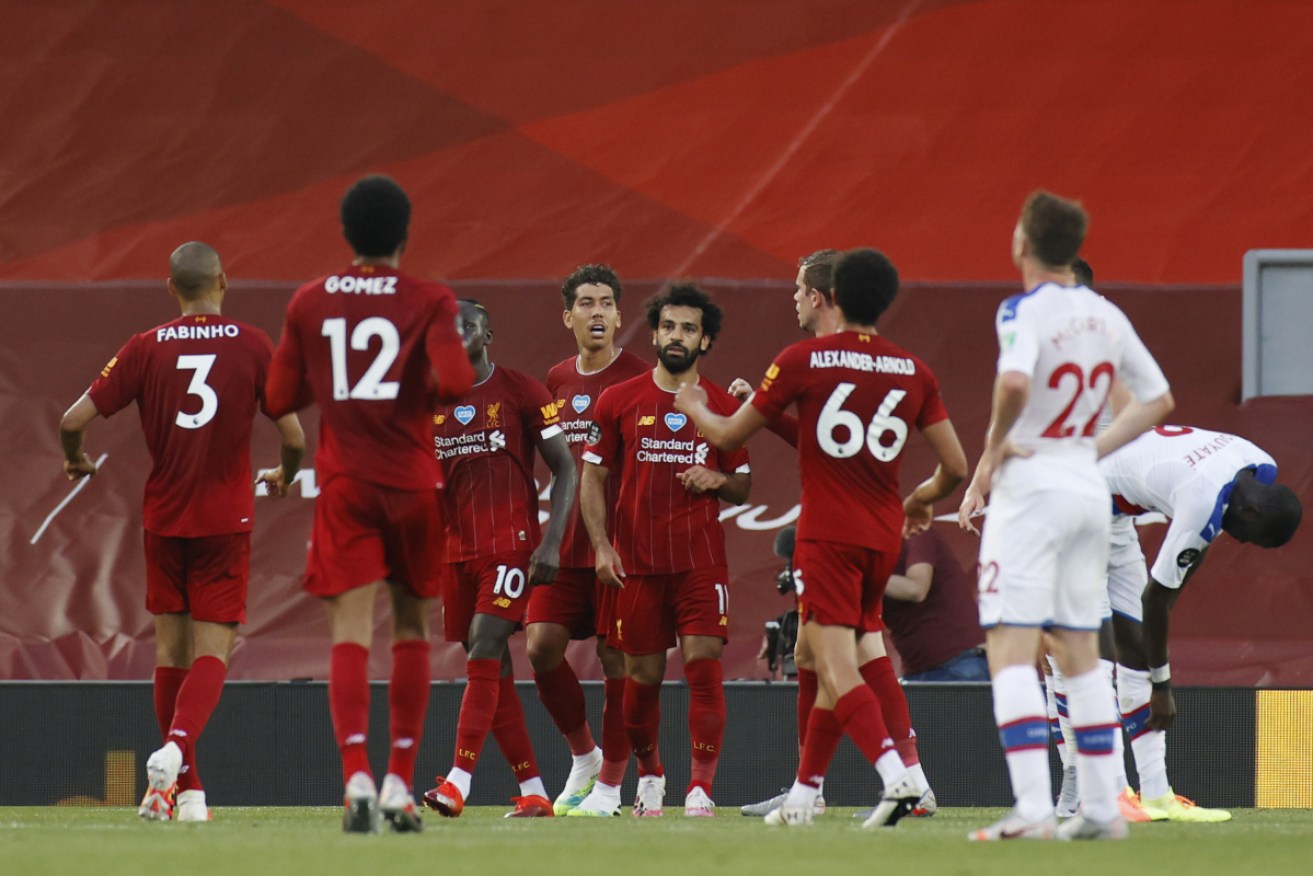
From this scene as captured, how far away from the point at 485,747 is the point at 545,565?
7.38ft

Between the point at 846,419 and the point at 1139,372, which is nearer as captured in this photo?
the point at 1139,372

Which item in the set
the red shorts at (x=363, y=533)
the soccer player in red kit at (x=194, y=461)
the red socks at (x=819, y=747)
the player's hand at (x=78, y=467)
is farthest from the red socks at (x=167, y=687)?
the red socks at (x=819, y=747)

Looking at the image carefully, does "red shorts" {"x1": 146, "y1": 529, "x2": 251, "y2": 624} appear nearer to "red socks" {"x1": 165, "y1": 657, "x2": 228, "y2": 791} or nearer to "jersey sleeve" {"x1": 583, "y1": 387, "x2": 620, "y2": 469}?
"red socks" {"x1": 165, "y1": 657, "x2": 228, "y2": 791}

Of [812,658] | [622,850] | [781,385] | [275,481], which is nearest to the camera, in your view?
[622,850]

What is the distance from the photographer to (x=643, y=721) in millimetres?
7730

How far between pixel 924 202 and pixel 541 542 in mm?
4507

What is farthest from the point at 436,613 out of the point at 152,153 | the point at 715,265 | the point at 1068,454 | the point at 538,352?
the point at 1068,454

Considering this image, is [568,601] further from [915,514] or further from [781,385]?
[781,385]

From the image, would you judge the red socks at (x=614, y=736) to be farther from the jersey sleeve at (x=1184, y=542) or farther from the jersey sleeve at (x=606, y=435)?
the jersey sleeve at (x=1184, y=542)

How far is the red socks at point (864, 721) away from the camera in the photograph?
19.4 feet

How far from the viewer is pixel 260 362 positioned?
700 cm

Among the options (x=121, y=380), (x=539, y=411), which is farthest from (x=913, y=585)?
(x=121, y=380)

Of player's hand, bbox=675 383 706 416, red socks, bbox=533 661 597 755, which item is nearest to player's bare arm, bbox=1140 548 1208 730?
player's hand, bbox=675 383 706 416

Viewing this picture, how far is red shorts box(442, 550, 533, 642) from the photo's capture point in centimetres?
753
